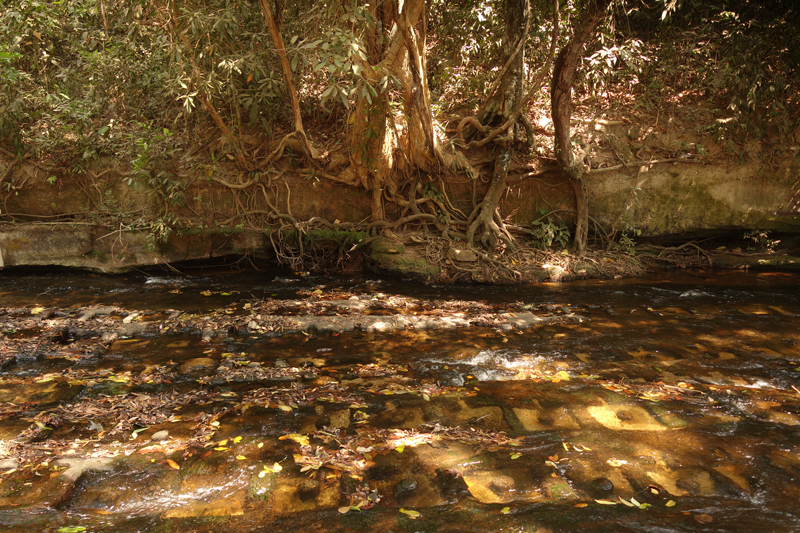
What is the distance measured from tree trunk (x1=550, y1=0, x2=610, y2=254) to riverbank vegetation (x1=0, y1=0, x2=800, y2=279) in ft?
0.09

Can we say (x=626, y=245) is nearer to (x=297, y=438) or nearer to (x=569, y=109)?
(x=569, y=109)

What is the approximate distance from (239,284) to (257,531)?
17.1 ft

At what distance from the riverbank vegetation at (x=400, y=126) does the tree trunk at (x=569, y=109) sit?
0.09 ft

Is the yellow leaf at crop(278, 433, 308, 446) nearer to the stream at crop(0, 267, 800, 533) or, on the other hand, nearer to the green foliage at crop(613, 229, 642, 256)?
the stream at crop(0, 267, 800, 533)

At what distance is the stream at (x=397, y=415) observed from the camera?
2498mm

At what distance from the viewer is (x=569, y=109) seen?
726cm

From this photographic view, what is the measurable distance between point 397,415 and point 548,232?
17.7 ft

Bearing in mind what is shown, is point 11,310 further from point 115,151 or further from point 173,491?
point 173,491

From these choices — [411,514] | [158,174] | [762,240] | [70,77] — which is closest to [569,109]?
[762,240]

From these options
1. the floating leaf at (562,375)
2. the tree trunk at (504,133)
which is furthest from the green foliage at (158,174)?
the floating leaf at (562,375)

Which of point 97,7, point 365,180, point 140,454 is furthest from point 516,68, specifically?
point 140,454

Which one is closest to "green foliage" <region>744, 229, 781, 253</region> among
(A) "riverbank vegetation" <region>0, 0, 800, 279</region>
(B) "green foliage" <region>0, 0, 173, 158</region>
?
(A) "riverbank vegetation" <region>0, 0, 800, 279</region>

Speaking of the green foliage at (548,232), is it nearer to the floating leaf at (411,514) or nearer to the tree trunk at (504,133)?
the tree trunk at (504,133)

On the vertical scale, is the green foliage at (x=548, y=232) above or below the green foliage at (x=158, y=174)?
below
